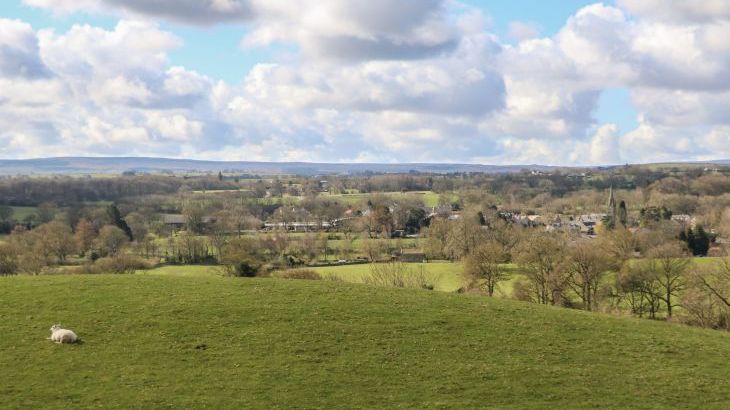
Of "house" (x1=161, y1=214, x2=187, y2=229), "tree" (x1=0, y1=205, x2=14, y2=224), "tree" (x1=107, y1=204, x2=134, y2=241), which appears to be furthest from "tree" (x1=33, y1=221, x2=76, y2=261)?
"house" (x1=161, y1=214, x2=187, y2=229)

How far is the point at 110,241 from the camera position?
102 meters

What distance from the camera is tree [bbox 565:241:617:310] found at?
5591 cm

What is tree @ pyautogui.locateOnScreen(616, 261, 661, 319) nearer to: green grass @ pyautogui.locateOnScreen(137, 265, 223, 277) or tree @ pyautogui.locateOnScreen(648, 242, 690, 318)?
tree @ pyautogui.locateOnScreen(648, 242, 690, 318)

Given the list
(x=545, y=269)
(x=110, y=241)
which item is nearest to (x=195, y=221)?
(x=110, y=241)

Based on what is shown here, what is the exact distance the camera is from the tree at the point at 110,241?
100213mm

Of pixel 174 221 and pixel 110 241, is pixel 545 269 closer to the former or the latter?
pixel 110 241

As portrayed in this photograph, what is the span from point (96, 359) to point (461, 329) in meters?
16.2

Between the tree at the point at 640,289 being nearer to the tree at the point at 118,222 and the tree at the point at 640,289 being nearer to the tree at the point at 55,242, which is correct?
the tree at the point at 55,242

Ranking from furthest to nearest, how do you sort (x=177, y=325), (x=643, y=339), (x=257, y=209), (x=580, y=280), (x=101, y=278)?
1. (x=257, y=209)
2. (x=580, y=280)
3. (x=101, y=278)
4. (x=643, y=339)
5. (x=177, y=325)

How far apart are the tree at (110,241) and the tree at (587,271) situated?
231 feet

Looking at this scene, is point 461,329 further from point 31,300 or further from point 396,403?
point 31,300

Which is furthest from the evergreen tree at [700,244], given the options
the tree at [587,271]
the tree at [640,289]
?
the tree at [587,271]

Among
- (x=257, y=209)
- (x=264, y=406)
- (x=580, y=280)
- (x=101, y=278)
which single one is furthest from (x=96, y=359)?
(x=257, y=209)

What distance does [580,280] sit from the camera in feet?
193
